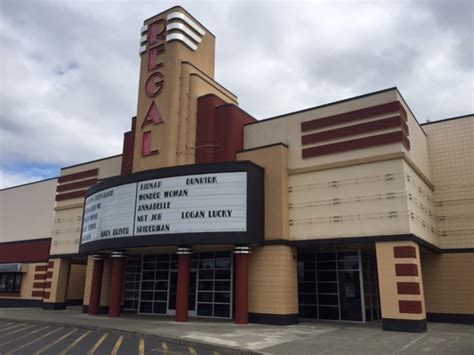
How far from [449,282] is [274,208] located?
436 inches

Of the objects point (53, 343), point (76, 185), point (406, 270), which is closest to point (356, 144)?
point (406, 270)

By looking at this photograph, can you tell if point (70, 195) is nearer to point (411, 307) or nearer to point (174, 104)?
point (174, 104)

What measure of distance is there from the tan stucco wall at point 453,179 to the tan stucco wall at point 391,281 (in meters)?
6.29

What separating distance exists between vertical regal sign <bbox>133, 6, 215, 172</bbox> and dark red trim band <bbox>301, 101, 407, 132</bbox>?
24.2 feet

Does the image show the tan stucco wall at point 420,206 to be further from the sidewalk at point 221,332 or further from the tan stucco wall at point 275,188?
the sidewalk at point 221,332

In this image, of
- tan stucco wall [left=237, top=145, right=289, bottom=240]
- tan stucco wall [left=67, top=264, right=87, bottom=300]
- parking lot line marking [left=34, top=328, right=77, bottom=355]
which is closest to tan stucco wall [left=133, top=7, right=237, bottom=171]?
tan stucco wall [left=237, top=145, right=289, bottom=240]

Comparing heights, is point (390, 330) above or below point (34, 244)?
below

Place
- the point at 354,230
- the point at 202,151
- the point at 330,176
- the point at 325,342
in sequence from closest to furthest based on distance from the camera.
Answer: the point at 325,342
the point at 354,230
the point at 330,176
the point at 202,151

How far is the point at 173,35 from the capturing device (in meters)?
27.2

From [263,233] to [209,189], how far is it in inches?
149

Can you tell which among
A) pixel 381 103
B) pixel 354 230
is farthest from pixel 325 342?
pixel 381 103

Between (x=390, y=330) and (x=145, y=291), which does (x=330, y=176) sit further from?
(x=145, y=291)

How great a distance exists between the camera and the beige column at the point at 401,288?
18.6m

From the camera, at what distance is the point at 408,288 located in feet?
62.2
